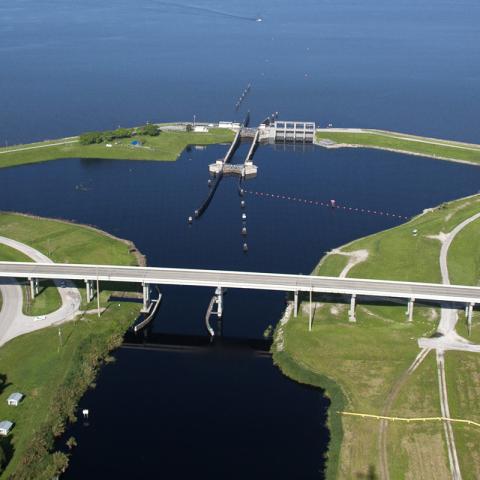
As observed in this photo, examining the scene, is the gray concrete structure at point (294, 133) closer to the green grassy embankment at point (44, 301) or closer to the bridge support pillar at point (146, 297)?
the bridge support pillar at point (146, 297)

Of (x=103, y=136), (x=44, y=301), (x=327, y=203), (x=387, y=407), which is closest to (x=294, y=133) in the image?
(x=327, y=203)

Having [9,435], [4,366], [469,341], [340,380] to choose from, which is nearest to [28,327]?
[4,366]

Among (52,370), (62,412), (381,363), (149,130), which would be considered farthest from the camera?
(149,130)

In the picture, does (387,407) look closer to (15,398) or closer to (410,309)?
(410,309)

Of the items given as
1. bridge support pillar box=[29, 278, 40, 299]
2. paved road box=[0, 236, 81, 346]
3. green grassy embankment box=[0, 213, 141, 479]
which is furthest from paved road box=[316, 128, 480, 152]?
bridge support pillar box=[29, 278, 40, 299]

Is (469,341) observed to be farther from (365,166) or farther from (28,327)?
(365,166)

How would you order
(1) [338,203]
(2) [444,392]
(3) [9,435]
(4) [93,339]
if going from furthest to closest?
1. (1) [338,203]
2. (4) [93,339]
3. (2) [444,392]
4. (3) [9,435]

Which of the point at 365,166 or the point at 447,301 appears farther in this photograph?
the point at 365,166
